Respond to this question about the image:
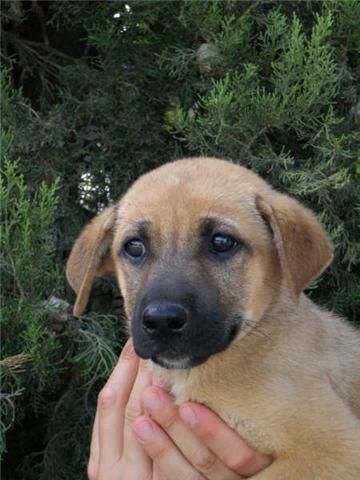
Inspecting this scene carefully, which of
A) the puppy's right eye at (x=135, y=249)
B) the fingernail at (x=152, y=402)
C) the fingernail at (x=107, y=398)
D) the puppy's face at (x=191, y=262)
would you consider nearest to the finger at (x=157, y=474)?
the fingernail at (x=152, y=402)

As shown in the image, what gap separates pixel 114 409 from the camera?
303 cm

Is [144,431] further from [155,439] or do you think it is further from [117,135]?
[117,135]

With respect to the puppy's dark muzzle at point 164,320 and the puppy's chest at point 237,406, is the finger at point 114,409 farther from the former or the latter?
the puppy's dark muzzle at point 164,320

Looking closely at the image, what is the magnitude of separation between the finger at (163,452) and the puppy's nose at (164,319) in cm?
57

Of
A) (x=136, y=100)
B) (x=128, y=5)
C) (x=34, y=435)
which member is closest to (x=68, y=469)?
(x=34, y=435)

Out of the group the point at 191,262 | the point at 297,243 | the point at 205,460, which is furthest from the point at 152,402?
the point at 297,243

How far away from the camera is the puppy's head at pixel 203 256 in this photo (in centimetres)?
245

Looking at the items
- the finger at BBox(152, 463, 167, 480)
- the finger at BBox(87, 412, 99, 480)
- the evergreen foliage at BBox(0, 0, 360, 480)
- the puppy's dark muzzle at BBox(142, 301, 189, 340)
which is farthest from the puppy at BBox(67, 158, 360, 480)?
the evergreen foliage at BBox(0, 0, 360, 480)

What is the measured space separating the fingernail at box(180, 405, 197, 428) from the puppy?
7 centimetres

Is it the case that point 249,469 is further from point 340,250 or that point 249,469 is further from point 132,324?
point 340,250

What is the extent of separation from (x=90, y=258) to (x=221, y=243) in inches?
25.7

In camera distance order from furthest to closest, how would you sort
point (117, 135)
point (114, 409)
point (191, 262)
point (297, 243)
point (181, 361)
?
point (117, 135) → point (114, 409) → point (297, 243) → point (191, 262) → point (181, 361)

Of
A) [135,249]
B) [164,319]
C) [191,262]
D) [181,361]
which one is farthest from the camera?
[135,249]

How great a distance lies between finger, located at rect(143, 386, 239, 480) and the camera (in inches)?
107
